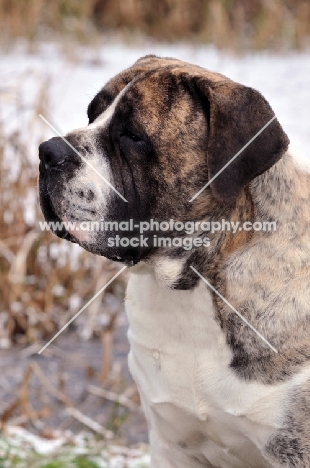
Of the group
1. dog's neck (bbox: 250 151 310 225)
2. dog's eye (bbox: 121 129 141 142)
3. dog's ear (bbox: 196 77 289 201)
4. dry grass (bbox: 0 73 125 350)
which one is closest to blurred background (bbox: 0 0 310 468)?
dry grass (bbox: 0 73 125 350)

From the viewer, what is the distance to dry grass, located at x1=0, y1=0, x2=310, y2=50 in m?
8.63

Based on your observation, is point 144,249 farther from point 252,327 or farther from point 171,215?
point 252,327

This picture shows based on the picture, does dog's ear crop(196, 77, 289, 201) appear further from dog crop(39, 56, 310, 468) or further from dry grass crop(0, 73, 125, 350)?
dry grass crop(0, 73, 125, 350)

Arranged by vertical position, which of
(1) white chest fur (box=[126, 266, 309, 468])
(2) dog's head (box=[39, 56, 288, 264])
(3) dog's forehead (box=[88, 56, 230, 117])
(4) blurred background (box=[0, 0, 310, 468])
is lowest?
(4) blurred background (box=[0, 0, 310, 468])

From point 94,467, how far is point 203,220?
1.22 metres

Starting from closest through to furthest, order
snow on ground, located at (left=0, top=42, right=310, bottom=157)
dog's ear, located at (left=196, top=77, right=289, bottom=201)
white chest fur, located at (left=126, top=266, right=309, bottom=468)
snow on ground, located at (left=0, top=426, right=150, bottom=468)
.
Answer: dog's ear, located at (left=196, top=77, right=289, bottom=201)
white chest fur, located at (left=126, top=266, right=309, bottom=468)
snow on ground, located at (left=0, top=426, right=150, bottom=468)
snow on ground, located at (left=0, top=42, right=310, bottom=157)

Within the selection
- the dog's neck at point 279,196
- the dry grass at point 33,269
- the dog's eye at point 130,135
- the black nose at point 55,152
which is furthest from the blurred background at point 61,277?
the black nose at point 55,152

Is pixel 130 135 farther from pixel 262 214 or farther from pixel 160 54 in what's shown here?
pixel 160 54

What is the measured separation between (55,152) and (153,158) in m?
0.28

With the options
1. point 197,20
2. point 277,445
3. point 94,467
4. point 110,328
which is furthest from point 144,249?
point 197,20

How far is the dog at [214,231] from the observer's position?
270 cm

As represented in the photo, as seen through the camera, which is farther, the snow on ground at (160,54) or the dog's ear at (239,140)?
the snow on ground at (160,54)

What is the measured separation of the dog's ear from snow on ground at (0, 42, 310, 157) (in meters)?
3.72

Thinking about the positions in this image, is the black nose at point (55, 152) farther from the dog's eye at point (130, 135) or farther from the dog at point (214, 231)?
the dog's eye at point (130, 135)
